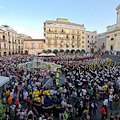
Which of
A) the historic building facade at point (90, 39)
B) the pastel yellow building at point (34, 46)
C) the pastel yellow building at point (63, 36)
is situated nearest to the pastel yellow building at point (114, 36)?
the pastel yellow building at point (63, 36)

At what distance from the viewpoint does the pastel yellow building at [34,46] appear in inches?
1822

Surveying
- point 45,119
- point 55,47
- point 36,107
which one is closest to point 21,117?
point 36,107

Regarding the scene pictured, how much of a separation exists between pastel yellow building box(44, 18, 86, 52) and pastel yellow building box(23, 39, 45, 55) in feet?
12.8

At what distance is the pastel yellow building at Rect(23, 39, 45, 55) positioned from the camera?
46.3 m

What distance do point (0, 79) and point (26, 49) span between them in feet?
134

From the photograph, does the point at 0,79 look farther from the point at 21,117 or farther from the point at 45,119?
the point at 45,119

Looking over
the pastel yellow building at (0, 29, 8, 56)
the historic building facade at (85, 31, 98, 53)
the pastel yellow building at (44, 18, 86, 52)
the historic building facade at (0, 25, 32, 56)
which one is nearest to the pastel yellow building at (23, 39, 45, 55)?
the pastel yellow building at (44, 18, 86, 52)

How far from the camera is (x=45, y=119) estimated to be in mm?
5051

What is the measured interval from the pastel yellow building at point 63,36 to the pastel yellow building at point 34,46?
12.8ft

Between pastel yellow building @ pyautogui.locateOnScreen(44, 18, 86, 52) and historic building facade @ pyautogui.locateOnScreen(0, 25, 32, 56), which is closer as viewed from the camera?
historic building facade @ pyautogui.locateOnScreen(0, 25, 32, 56)

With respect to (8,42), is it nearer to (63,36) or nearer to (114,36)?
(63,36)

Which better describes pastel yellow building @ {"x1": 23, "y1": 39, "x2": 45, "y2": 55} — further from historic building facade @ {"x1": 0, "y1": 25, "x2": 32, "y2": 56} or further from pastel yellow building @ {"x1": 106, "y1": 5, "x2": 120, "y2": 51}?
pastel yellow building @ {"x1": 106, "y1": 5, "x2": 120, "y2": 51}

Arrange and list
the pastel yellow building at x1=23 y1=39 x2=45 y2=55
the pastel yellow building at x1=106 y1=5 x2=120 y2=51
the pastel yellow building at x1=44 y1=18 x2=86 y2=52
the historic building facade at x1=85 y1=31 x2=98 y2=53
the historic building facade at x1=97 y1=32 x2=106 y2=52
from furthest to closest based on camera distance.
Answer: the historic building facade at x1=85 y1=31 x2=98 y2=53
the historic building facade at x1=97 y1=32 x2=106 y2=52
the pastel yellow building at x1=23 y1=39 x2=45 y2=55
the pastel yellow building at x1=44 y1=18 x2=86 y2=52
the pastel yellow building at x1=106 y1=5 x2=120 y2=51

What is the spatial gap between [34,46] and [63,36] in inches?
508
